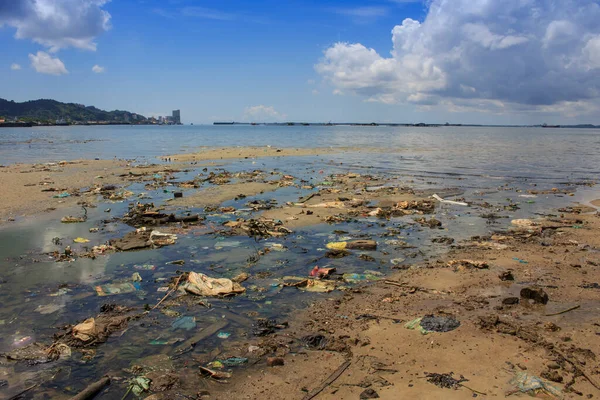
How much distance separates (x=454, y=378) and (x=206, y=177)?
1926 centimetres

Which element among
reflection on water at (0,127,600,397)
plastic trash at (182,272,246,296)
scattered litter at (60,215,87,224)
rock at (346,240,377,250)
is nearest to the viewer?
reflection on water at (0,127,600,397)

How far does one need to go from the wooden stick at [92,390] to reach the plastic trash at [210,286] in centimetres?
257

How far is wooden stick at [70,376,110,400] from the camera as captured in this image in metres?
4.35

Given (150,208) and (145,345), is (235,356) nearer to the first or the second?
(145,345)

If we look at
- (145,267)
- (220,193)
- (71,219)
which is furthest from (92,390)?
(220,193)

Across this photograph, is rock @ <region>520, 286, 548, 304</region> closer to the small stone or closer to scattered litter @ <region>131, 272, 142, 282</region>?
the small stone

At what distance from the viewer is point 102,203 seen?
15.1 m

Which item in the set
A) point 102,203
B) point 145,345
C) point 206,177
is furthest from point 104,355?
point 206,177

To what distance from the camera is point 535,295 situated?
6875 mm

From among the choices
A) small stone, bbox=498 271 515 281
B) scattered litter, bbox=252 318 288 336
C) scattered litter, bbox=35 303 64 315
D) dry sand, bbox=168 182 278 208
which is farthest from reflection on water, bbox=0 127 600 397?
small stone, bbox=498 271 515 281

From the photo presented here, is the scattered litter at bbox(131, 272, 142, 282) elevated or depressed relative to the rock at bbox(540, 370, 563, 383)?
depressed

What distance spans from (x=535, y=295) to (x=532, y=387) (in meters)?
2.80

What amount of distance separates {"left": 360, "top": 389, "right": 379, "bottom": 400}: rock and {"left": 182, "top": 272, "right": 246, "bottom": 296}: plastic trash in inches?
134

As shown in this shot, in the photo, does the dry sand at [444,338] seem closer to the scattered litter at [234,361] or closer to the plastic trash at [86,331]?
the scattered litter at [234,361]
